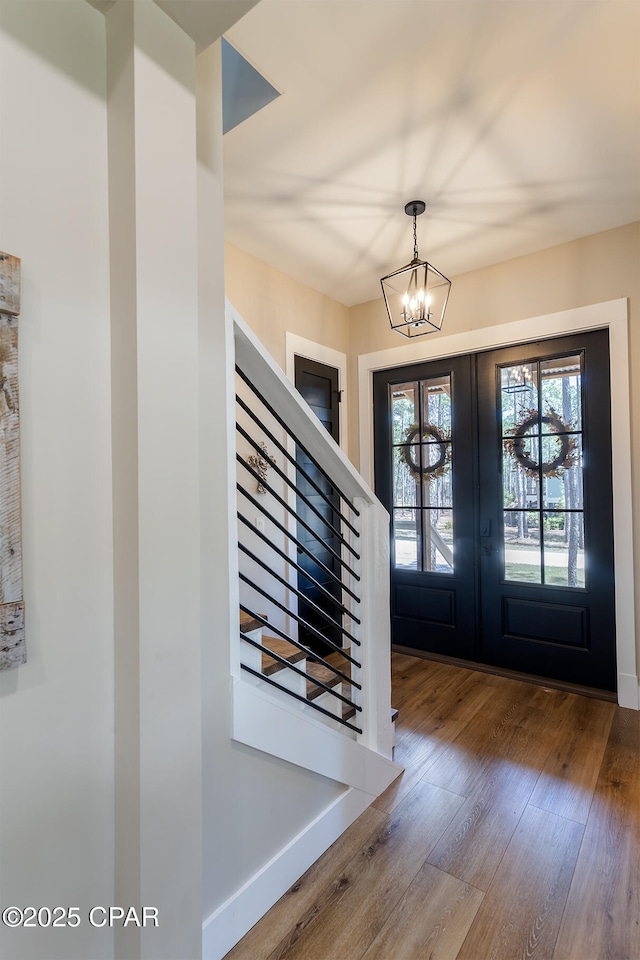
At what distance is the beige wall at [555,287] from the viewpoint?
2.57m

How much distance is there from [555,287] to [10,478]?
3.07m

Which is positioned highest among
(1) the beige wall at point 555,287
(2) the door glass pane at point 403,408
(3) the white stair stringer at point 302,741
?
(1) the beige wall at point 555,287

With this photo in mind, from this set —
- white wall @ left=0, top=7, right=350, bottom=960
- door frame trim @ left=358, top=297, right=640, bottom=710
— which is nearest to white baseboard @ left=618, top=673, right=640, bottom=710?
door frame trim @ left=358, top=297, right=640, bottom=710

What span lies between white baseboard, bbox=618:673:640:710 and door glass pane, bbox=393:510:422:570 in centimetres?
137

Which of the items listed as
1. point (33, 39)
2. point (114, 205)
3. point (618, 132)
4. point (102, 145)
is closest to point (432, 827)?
point (114, 205)

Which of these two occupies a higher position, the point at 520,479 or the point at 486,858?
the point at 520,479

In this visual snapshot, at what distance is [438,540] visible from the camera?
330 cm

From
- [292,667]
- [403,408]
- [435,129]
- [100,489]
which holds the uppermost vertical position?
[435,129]

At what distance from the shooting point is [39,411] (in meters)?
0.90

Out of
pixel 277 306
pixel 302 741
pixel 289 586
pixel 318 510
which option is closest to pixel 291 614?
pixel 289 586

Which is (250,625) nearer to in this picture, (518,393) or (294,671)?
(294,671)

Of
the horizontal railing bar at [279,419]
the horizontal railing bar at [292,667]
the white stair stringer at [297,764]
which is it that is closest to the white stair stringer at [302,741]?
the white stair stringer at [297,764]

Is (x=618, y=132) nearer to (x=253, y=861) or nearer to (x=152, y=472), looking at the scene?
(x=152, y=472)

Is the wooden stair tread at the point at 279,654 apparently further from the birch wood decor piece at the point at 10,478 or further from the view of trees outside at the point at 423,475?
the view of trees outside at the point at 423,475
